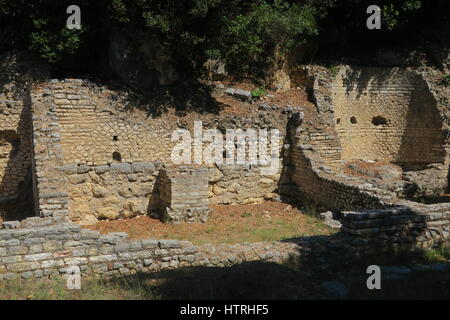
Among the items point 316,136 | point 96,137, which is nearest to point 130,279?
point 96,137

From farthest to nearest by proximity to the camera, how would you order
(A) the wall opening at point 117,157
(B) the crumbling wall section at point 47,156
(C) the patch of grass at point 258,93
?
1. (C) the patch of grass at point 258,93
2. (A) the wall opening at point 117,157
3. (B) the crumbling wall section at point 47,156

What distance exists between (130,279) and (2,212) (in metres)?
7.62

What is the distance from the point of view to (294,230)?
1134 cm

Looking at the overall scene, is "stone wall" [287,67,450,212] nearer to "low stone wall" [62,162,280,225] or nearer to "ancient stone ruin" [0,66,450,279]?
"ancient stone ruin" [0,66,450,279]

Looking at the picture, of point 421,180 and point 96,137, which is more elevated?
point 96,137

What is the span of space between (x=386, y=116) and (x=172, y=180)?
11246 mm

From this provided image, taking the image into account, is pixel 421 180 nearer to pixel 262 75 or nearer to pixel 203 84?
pixel 262 75

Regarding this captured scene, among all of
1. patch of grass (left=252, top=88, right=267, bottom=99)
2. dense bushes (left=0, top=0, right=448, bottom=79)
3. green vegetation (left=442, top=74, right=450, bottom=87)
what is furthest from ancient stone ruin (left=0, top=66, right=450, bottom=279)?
dense bushes (left=0, top=0, right=448, bottom=79)

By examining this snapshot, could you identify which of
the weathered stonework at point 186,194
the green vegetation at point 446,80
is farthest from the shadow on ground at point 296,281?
the green vegetation at point 446,80

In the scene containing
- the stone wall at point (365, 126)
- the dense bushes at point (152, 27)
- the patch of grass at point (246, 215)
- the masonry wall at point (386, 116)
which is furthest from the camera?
the masonry wall at point (386, 116)

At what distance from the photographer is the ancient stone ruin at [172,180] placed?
7.73 m

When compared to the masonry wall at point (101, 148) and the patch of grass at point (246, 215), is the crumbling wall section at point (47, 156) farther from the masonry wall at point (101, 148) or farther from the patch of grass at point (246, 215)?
the patch of grass at point (246, 215)

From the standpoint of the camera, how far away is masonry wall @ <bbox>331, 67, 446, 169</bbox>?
1831 centimetres

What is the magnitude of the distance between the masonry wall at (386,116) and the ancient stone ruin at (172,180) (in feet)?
0.25
